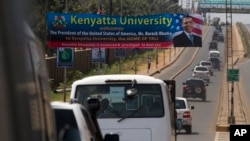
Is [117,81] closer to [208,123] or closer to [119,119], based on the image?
[119,119]

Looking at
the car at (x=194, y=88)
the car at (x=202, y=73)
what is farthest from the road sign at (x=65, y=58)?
the car at (x=202, y=73)

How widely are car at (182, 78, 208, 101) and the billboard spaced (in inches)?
433

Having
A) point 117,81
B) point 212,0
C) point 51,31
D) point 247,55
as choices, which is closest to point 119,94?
point 117,81

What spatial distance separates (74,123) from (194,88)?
4443 cm

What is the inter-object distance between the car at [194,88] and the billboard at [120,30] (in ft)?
36.1

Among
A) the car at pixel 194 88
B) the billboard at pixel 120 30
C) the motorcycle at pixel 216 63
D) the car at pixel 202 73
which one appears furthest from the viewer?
the motorcycle at pixel 216 63

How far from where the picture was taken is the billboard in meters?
37.5

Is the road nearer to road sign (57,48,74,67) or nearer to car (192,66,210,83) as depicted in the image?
car (192,66,210,83)

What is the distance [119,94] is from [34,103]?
34.1ft

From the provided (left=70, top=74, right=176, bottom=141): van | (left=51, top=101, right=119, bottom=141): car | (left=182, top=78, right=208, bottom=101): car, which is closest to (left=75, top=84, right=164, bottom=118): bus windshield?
(left=70, top=74, right=176, bottom=141): van

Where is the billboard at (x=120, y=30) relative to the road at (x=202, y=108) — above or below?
above

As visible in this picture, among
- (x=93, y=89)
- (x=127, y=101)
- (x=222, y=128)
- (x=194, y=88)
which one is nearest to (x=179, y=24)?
(x=222, y=128)

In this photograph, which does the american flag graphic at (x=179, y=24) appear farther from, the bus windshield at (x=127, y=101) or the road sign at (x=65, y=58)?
the bus windshield at (x=127, y=101)

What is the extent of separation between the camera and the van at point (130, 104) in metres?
11.5
